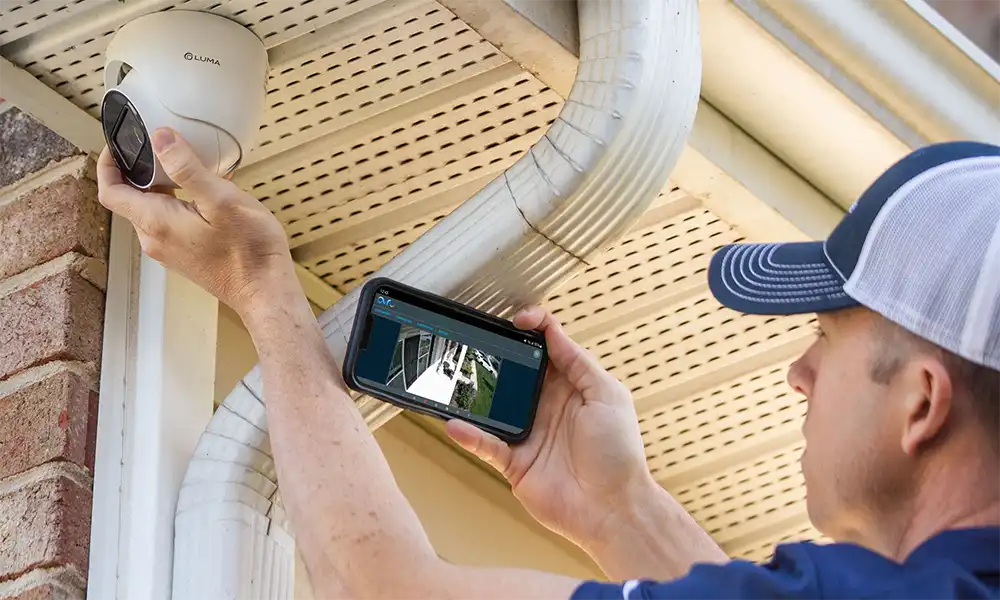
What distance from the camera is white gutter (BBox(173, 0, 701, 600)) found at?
1.47 meters

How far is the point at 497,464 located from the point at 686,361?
0.51 meters

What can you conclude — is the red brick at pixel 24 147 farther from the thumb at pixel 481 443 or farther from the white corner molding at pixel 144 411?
the thumb at pixel 481 443

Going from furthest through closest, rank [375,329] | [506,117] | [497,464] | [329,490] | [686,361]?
[686,361]
[506,117]
[497,464]
[375,329]
[329,490]

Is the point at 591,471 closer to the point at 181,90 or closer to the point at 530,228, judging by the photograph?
the point at 530,228

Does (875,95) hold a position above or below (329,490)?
above

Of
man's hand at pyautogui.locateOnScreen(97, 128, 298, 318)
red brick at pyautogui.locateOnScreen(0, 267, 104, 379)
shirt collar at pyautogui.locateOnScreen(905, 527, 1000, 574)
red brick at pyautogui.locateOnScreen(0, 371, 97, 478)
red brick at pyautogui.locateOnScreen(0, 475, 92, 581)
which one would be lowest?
red brick at pyautogui.locateOnScreen(0, 475, 92, 581)

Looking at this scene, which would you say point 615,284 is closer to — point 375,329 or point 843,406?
point 375,329

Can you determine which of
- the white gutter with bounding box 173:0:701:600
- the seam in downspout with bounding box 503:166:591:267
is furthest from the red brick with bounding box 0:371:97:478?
the seam in downspout with bounding box 503:166:591:267

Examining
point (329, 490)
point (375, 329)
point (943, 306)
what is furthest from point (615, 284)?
point (943, 306)

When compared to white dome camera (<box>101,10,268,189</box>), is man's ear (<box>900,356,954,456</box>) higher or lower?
higher

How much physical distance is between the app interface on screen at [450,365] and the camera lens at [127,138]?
24 centimetres

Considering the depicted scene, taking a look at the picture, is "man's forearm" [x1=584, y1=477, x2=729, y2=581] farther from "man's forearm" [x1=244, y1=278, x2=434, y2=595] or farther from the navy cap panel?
the navy cap panel

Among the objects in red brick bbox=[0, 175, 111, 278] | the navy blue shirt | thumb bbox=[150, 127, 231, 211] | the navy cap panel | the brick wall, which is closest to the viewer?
the navy blue shirt

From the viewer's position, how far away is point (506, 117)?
1.68m
